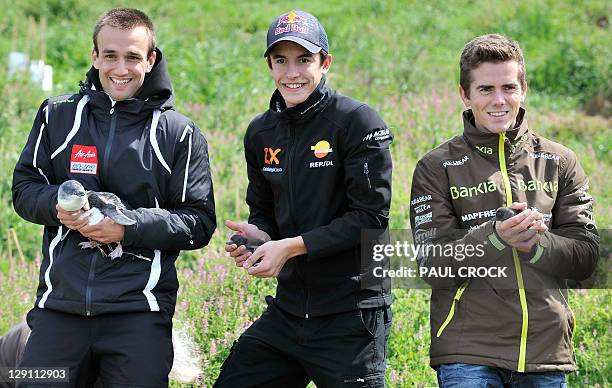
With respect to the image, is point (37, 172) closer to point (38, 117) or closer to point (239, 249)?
point (38, 117)

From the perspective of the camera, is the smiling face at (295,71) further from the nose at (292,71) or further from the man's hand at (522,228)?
the man's hand at (522,228)

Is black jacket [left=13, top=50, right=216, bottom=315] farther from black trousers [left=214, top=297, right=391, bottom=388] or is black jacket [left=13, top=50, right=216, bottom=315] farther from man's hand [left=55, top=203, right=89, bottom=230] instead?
black trousers [left=214, top=297, right=391, bottom=388]

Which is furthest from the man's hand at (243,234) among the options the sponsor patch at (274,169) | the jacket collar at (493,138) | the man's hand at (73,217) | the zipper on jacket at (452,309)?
the jacket collar at (493,138)

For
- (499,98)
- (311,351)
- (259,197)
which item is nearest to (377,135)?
(499,98)

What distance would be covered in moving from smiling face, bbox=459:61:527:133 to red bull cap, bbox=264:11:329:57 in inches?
34.4

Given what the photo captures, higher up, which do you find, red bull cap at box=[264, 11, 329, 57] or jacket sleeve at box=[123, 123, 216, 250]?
red bull cap at box=[264, 11, 329, 57]

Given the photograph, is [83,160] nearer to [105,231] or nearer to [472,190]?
[105,231]

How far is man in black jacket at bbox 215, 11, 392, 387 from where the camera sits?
4.81 m

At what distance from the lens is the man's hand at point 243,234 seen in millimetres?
4863

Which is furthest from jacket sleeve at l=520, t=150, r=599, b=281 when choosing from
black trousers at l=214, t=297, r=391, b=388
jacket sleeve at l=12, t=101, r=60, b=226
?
jacket sleeve at l=12, t=101, r=60, b=226

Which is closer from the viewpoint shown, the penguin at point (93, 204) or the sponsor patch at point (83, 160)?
the penguin at point (93, 204)

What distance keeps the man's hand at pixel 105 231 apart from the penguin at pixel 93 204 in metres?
0.03

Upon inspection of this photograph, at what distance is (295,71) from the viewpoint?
4.99m

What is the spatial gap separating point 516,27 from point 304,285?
12808 millimetres
